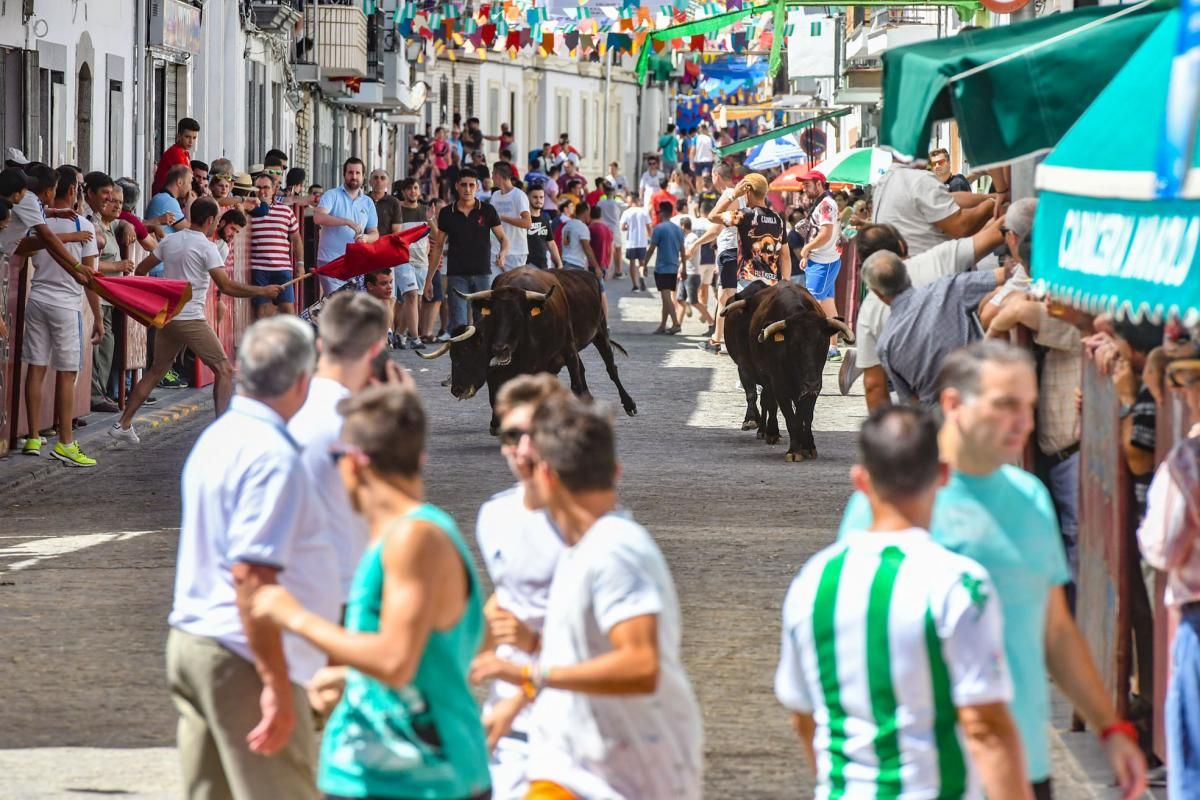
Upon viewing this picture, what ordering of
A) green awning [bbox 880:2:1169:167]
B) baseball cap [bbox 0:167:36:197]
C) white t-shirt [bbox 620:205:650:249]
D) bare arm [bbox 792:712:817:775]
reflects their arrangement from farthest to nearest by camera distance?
white t-shirt [bbox 620:205:650:249], baseball cap [bbox 0:167:36:197], green awning [bbox 880:2:1169:167], bare arm [bbox 792:712:817:775]

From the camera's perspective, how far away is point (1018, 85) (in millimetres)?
8031

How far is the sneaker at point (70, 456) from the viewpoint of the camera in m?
15.3

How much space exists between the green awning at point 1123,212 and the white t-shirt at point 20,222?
1010 cm

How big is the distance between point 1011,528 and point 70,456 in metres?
11.2

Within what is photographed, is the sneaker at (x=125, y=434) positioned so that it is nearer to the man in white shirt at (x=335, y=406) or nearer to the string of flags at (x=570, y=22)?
the man in white shirt at (x=335, y=406)

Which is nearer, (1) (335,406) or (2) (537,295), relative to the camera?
(1) (335,406)

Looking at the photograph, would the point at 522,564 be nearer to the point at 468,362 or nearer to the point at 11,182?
the point at 11,182

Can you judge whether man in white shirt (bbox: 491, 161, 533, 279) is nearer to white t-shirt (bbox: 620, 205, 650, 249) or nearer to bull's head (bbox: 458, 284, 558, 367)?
bull's head (bbox: 458, 284, 558, 367)

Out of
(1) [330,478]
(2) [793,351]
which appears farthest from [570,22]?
(1) [330,478]

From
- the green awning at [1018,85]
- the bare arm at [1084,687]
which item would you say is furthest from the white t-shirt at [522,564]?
the green awning at [1018,85]

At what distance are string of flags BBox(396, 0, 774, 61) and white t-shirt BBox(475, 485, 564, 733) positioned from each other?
2802cm

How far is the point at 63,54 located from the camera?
2403 centimetres

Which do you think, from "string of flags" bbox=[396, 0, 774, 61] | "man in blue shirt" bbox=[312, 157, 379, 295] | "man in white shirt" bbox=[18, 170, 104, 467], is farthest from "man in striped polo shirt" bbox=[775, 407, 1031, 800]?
"string of flags" bbox=[396, 0, 774, 61]

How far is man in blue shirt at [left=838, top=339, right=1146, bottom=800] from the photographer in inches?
196
